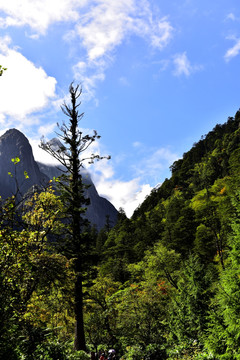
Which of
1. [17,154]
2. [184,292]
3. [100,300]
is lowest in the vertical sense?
[100,300]

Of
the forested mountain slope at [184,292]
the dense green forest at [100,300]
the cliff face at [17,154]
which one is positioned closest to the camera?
the dense green forest at [100,300]

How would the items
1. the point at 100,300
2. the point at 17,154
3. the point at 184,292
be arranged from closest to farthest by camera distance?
the point at 184,292, the point at 100,300, the point at 17,154

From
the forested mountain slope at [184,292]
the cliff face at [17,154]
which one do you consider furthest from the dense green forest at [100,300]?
the cliff face at [17,154]

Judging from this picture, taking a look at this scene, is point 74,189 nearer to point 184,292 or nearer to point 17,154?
point 184,292

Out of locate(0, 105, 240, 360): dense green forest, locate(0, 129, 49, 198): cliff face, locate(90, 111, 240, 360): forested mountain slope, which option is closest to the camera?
locate(0, 105, 240, 360): dense green forest

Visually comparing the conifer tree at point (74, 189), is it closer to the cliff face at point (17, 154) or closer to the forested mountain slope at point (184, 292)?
the forested mountain slope at point (184, 292)

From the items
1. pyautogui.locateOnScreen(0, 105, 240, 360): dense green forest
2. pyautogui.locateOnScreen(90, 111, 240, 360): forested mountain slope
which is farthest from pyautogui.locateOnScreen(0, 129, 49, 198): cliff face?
pyautogui.locateOnScreen(0, 105, 240, 360): dense green forest

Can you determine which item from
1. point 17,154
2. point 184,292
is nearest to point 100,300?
point 184,292

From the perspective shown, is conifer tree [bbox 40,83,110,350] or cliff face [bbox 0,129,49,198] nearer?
conifer tree [bbox 40,83,110,350]

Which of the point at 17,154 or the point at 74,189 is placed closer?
the point at 74,189

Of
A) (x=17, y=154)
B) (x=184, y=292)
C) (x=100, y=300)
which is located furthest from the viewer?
(x=17, y=154)

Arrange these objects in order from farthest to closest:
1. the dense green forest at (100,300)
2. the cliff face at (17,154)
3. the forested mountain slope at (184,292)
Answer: the cliff face at (17,154) < the forested mountain slope at (184,292) < the dense green forest at (100,300)

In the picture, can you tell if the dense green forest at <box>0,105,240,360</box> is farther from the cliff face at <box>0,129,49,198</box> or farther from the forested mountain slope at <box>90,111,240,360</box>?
the cliff face at <box>0,129,49,198</box>

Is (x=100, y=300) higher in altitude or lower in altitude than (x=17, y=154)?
lower
